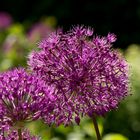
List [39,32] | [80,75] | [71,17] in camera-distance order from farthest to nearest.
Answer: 1. [71,17]
2. [39,32]
3. [80,75]

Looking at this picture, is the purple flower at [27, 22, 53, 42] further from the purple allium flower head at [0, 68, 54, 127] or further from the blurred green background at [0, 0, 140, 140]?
the purple allium flower head at [0, 68, 54, 127]

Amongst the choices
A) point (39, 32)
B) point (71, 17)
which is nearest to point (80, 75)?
point (39, 32)

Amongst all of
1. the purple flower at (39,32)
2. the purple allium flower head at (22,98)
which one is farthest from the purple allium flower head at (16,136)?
the purple flower at (39,32)

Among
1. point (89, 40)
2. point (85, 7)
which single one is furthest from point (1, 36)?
point (89, 40)

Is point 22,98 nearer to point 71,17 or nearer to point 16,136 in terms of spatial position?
point 16,136

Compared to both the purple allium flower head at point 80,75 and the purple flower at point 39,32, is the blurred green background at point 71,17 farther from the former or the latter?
the purple allium flower head at point 80,75

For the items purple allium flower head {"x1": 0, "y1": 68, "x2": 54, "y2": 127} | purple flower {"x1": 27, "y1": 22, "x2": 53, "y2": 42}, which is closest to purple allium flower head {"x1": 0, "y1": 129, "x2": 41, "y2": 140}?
purple allium flower head {"x1": 0, "y1": 68, "x2": 54, "y2": 127}

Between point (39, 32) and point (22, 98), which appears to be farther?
point (39, 32)
